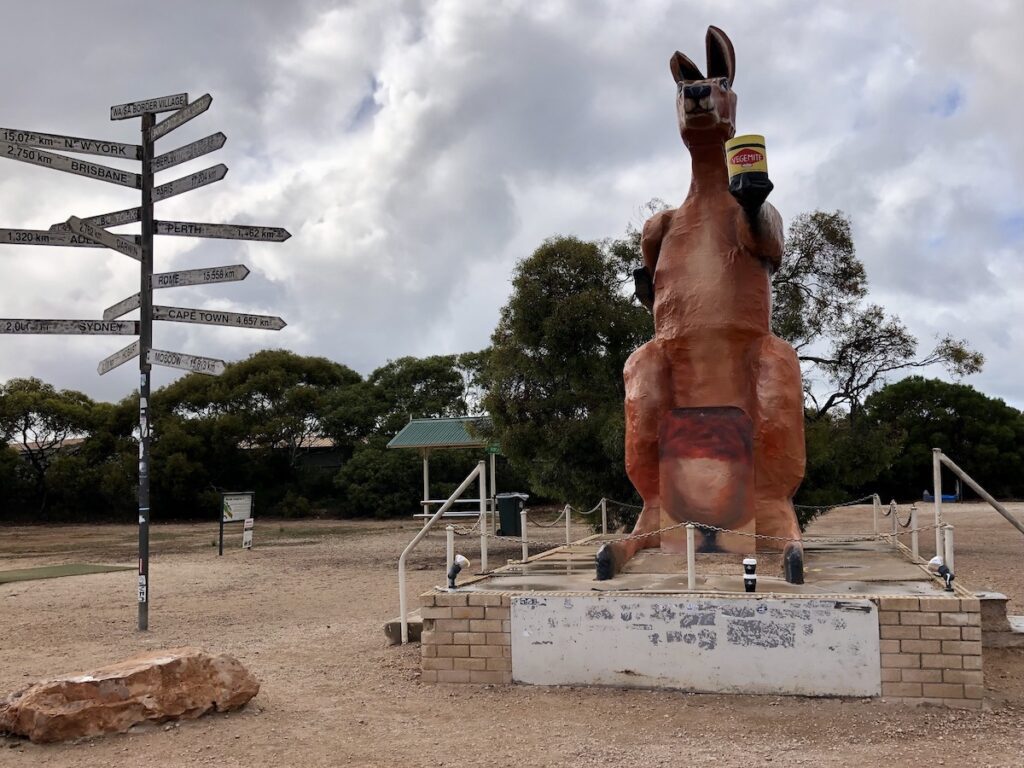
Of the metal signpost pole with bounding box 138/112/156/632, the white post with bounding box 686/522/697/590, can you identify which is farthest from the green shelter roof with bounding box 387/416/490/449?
the white post with bounding box 686/522/697/590

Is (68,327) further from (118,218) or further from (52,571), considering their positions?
(52,571)

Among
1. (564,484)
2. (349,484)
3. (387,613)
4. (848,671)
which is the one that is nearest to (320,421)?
(349,484)

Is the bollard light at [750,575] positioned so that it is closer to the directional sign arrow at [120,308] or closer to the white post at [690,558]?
the white post at [690,558]

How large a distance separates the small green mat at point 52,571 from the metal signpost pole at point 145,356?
637 cm

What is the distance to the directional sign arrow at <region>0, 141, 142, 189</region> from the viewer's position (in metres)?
8.46

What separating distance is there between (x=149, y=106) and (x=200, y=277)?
6.50 ft

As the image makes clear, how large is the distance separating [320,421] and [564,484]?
21.8 m

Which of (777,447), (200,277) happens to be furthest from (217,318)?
(777,447)

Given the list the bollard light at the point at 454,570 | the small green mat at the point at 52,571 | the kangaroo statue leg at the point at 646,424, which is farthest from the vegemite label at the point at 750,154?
the small green mat at the point at 52,571

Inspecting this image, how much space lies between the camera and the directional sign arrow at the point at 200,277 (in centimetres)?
887

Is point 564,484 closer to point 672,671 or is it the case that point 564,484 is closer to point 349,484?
point 672,671

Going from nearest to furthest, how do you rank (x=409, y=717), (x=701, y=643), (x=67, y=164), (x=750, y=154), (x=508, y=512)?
(x=409, y=717)
(x=701, y=643)
(x=750, y=154)
(x=67, y=164)
(x=508, y=512)

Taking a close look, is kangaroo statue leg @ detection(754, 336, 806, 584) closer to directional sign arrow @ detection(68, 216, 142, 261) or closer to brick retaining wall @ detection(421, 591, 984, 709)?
brick retaining wall @ detection(421, 591, 984, 709)

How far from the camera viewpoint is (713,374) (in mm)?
7711
